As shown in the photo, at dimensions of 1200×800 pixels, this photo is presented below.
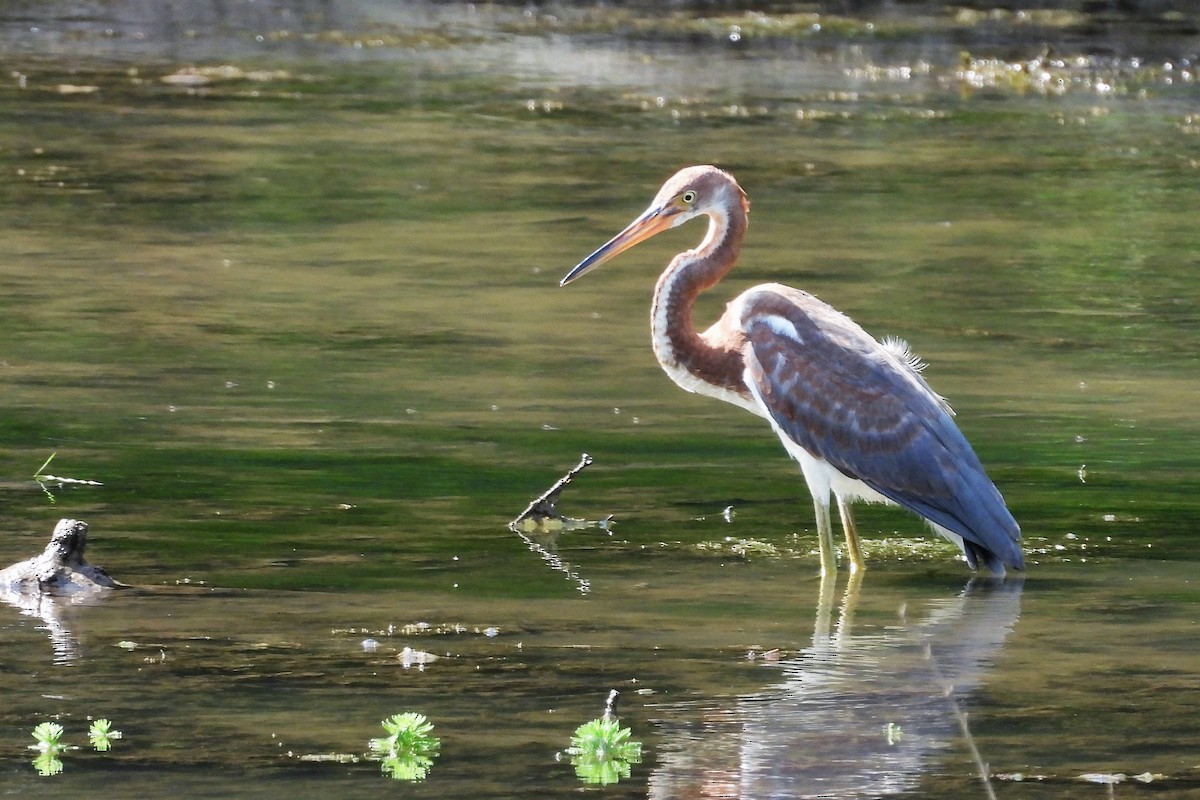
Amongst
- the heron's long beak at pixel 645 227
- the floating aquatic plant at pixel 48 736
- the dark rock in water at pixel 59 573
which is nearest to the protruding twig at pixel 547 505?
the heron's long beak at pixel 645 227

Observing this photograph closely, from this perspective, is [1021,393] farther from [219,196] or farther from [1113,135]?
[1113,135]

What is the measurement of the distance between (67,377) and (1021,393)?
4.56 m

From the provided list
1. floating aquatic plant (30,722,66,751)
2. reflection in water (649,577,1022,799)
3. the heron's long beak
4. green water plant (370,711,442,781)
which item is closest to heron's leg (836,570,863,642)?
reflection in water (649,577,1022,799)

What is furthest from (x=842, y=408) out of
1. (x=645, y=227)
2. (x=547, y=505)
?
(x=645, y=227)

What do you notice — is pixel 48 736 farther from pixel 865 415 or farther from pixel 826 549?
pixel 865 415

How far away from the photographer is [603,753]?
19.6ft

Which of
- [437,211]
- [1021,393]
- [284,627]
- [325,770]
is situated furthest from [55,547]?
[437,211]

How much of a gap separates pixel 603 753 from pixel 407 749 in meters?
0.50

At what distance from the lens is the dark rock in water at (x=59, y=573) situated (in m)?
7.45

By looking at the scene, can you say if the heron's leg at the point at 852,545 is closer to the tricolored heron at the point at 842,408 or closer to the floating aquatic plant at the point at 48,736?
the tricolored heron at the point at 842,408

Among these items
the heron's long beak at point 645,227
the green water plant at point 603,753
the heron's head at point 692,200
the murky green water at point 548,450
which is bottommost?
the murky green water at point 548,450

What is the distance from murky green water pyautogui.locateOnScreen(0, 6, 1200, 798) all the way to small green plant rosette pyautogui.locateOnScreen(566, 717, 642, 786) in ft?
0.28

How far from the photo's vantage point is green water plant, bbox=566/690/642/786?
19.4 ft

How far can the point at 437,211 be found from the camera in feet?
54.5
